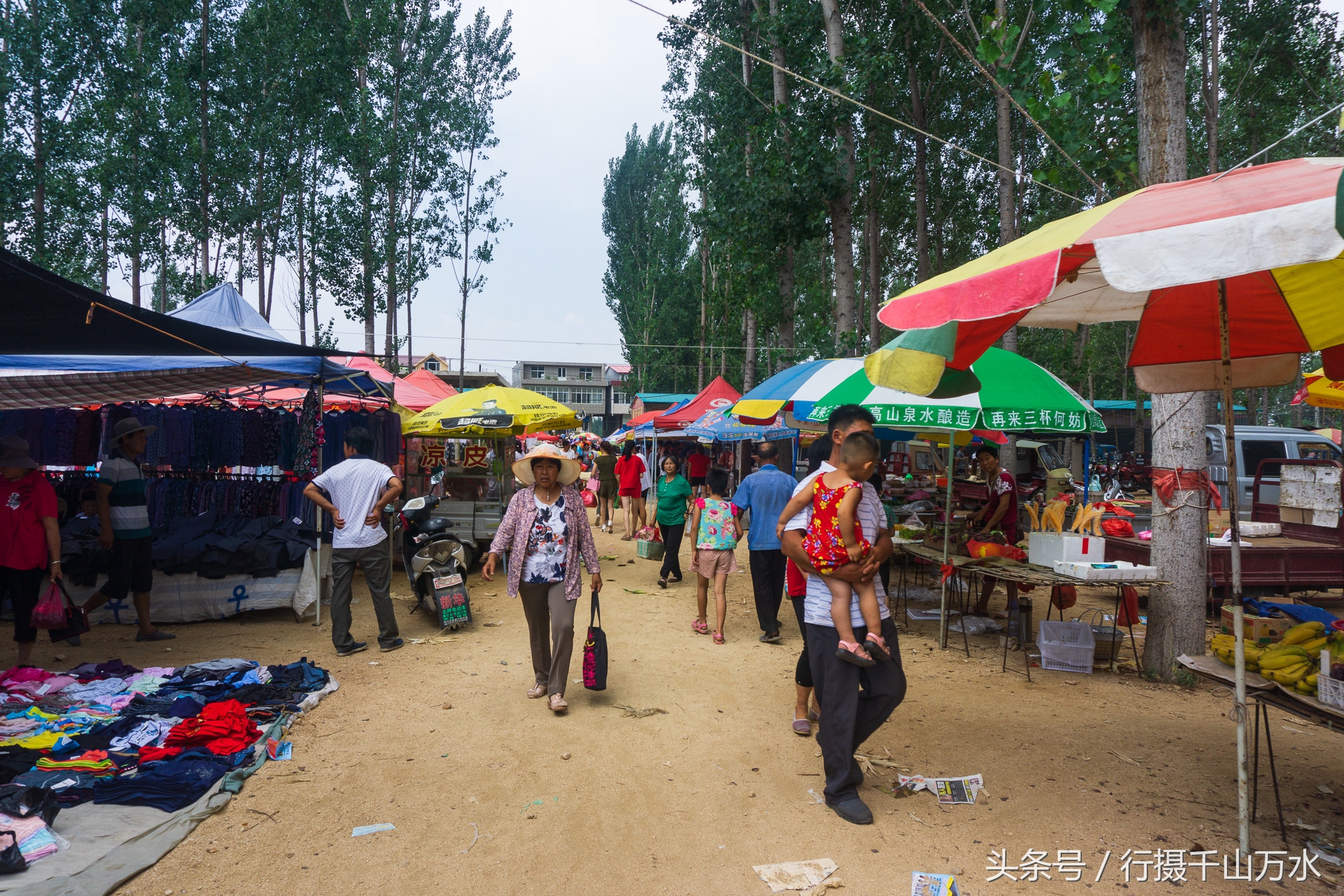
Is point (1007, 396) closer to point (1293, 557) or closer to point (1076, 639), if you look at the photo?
point (1076, 639)

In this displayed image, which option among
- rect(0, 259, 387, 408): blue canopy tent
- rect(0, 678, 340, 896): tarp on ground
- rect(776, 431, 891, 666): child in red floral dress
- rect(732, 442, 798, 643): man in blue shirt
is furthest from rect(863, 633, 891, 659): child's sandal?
rect(0, 259, 387, 408): blue canopy tent

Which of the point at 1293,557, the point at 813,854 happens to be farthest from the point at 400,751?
the point at 1293,557

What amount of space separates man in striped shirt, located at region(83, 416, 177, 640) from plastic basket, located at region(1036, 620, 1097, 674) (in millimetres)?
7967

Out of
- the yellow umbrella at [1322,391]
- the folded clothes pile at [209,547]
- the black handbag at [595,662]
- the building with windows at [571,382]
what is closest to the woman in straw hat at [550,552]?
the black handbag at [595,662]

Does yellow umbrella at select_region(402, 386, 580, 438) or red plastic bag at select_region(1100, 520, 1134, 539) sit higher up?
yellow umbrella at select_region(402, 386, 580, 438)

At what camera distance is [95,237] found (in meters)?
19.0

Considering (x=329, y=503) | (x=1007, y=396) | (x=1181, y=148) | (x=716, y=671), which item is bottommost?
(x=716, y=671)

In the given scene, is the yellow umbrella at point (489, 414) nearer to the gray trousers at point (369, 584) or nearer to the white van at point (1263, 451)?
the gray trousers at point (369, 584)

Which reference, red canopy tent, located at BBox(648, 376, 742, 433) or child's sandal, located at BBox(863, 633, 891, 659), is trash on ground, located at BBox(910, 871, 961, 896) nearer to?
child's sandal, located at BBox(863, 633, 891, 659)

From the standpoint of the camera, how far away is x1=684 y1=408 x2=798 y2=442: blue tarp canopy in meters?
12.1

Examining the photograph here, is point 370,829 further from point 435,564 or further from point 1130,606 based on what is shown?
point 1130,606

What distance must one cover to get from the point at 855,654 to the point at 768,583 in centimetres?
326

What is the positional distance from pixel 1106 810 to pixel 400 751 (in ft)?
13.0

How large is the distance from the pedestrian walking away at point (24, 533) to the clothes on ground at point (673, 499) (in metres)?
5.77
